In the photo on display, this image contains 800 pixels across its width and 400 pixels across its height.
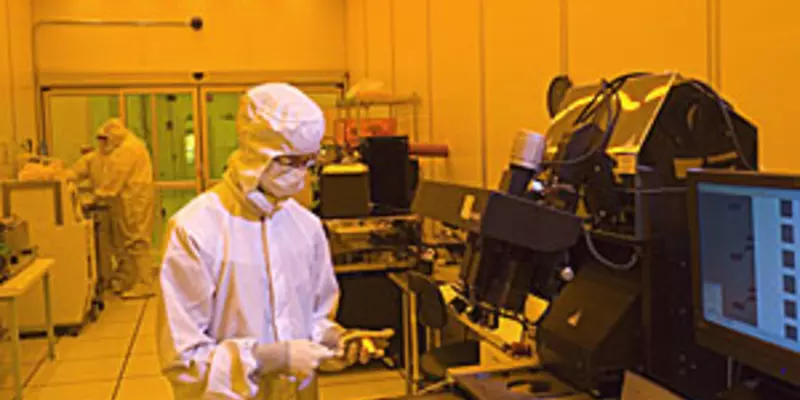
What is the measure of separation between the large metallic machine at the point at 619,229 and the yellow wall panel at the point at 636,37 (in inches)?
32.3

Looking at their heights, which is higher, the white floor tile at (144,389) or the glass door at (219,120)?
the glass door at (219,120)

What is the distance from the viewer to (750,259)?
47.1 inches

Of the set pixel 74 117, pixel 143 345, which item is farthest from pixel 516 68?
pixel 74 117

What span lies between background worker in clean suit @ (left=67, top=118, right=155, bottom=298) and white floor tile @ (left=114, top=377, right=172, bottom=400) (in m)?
2.60

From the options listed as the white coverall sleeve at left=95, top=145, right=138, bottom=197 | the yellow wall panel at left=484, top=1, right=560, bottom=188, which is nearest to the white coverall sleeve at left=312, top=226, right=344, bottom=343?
the yellow wall panel at left=484, top=1, right=560, bottom=188

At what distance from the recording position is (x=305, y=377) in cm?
180

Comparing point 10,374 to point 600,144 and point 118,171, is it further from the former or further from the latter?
point 600,144

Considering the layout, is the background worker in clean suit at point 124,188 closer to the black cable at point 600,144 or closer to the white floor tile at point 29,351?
the white floor tile at point 29,351

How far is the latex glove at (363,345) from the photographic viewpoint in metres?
1.75

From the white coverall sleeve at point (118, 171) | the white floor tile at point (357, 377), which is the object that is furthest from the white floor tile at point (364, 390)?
the white coverall sleeve at point (118, 171)

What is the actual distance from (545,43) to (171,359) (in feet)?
7.71

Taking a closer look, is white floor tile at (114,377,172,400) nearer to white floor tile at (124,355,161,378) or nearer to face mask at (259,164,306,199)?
white floor tile at (124,355,161,378)

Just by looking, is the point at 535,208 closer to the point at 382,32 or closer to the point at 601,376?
the point at 601,376

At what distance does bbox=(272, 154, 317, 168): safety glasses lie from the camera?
1.77 metres
